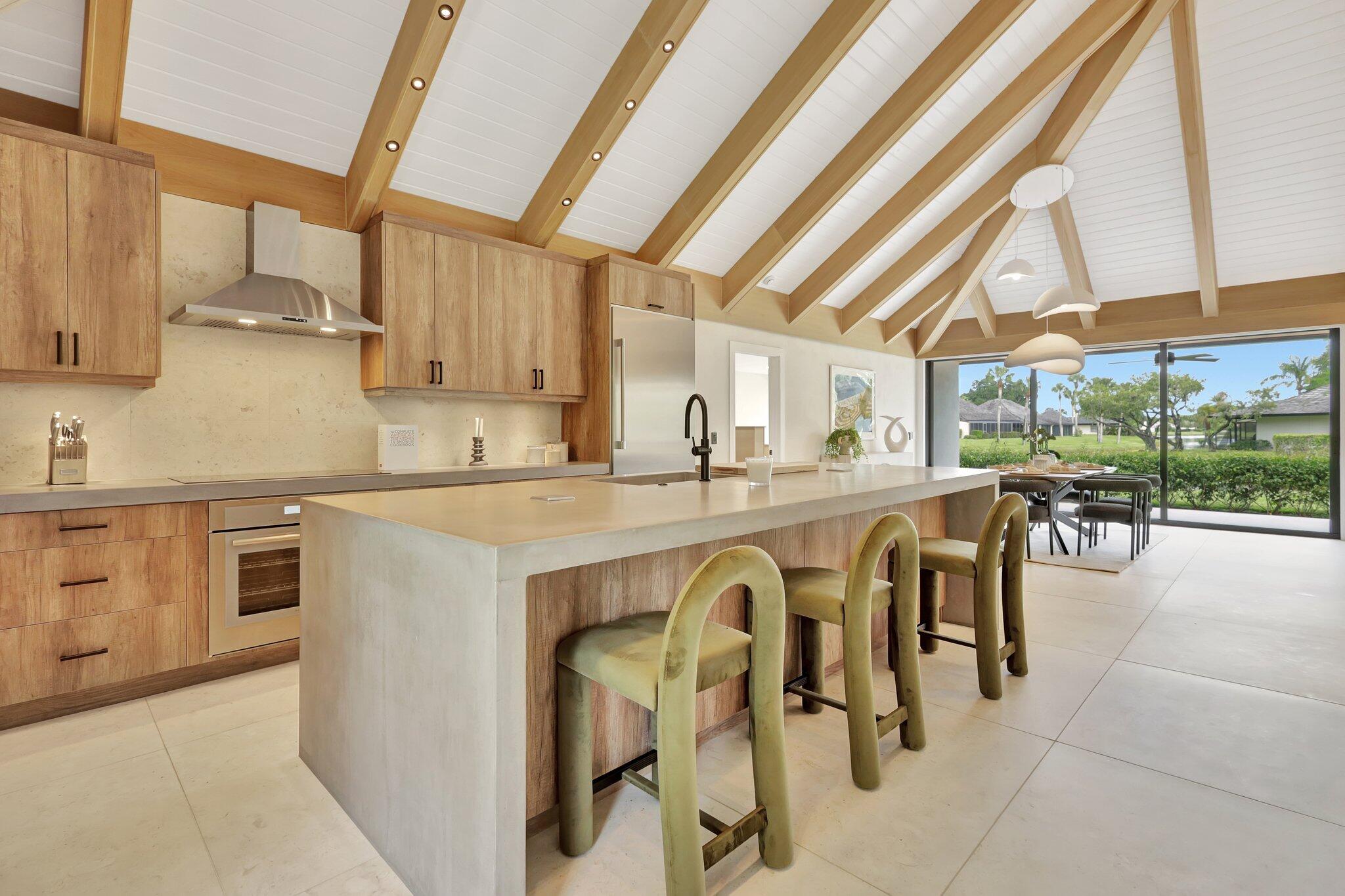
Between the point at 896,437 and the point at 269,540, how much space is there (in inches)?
310

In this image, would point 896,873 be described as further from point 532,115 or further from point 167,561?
point 532,115

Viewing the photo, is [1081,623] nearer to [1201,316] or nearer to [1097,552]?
[1097,552]

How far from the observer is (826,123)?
500 centimetres

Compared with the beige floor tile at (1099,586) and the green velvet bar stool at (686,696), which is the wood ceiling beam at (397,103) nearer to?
the green velvet bar stool at (686,696)

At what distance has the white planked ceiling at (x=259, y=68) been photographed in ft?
9.89

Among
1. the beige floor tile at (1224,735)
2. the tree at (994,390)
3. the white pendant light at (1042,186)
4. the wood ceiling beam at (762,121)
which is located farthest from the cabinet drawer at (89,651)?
the tree at (994,390)

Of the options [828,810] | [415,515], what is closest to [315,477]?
[415,515]

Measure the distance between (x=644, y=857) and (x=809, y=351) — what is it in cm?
685

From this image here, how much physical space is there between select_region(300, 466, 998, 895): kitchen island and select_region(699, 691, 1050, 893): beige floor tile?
11.6 inches

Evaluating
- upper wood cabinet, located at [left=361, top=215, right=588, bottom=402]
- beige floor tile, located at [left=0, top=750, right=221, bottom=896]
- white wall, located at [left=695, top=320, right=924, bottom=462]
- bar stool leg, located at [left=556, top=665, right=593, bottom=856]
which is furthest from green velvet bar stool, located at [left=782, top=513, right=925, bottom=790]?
white wall, located at [left=695, top=320, right=924, bottom=462]

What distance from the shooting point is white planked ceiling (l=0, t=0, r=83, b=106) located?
2770 mm

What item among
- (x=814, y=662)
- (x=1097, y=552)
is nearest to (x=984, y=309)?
(x=1097, y=552)

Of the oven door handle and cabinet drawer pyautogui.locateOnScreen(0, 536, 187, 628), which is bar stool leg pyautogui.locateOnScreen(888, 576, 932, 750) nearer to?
the oven door handle

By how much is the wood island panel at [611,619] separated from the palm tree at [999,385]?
791cm
